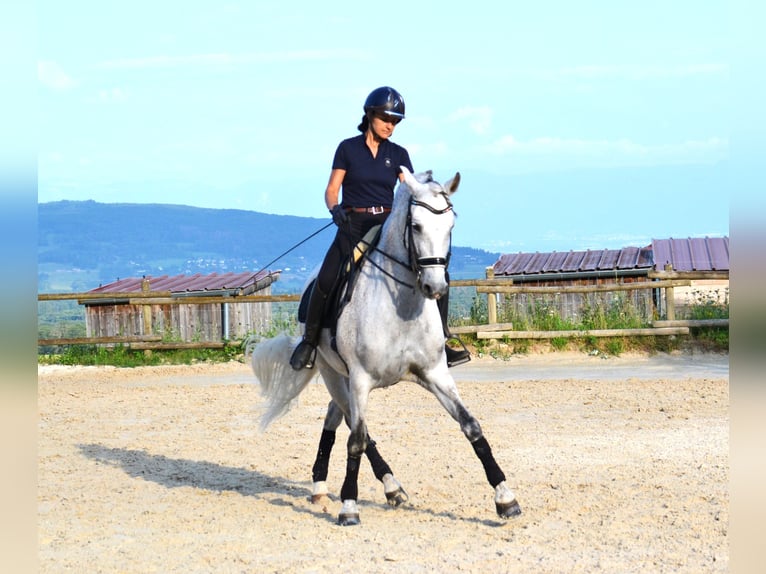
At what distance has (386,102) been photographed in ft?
23.5

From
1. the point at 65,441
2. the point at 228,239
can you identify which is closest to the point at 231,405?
the point at 65,441

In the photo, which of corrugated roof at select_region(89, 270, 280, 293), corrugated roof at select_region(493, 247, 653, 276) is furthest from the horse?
corrugated roof at select_region(493, 247, 653, 276)

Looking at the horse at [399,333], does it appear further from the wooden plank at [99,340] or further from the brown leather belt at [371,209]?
the wooden plank at [99,340]

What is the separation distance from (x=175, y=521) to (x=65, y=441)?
4507 millimetres

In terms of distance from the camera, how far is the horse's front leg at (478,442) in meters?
6.85

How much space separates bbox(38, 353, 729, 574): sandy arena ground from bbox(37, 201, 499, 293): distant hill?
261 ft

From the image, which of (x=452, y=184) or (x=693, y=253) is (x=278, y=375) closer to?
(x=452, y=184)

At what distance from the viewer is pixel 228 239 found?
104938mm

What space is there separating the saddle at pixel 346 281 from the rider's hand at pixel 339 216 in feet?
0.68

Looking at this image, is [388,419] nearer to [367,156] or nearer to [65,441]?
[65,441]

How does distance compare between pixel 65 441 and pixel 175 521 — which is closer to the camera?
pixel 175 521

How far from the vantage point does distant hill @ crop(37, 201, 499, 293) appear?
9519cm

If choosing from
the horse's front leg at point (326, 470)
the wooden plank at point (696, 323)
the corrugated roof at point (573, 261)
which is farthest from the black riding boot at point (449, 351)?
the corrugated roof at point (573, 261)

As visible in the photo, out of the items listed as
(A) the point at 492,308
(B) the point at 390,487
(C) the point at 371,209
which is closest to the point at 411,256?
(C) the point at 371,209
